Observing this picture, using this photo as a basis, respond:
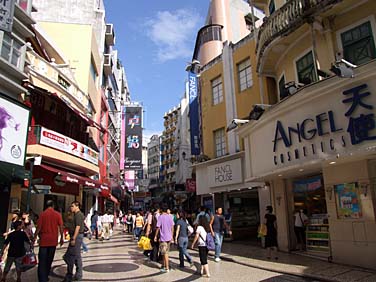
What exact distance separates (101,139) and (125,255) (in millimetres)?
18632

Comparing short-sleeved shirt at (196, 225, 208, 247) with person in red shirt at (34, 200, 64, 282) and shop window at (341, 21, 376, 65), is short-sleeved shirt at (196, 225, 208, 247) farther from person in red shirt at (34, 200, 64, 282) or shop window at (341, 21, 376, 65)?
shop window at (341, 21, 376, 65)

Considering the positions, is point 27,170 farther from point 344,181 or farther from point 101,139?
point 101,139

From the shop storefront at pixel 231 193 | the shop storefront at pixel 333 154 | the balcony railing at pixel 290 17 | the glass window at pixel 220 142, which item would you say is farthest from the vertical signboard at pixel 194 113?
the shop storefront at pixel 333 154

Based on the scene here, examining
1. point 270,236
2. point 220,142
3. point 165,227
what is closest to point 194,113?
point 220,142

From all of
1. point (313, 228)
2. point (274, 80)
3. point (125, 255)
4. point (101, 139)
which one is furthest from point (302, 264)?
point (101, 139)

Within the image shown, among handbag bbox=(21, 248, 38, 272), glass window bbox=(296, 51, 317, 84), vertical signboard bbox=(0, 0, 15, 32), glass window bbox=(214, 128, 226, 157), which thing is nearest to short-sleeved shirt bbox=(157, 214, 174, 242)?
handbag bbox=(21, 248, 38, 272)

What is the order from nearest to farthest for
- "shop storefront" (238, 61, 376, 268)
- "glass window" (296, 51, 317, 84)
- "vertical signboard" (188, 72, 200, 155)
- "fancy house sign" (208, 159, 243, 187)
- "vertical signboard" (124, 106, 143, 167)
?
"shop storefront" (238, 61, 376, 268) → "glass window" (296, 51, 317, 84) → "fancy house sign" (208, 159, 243, 187) → "vertical signboard" (188, 72, 200, 155) → "vertical signboard" (124, 106, 143, 167)

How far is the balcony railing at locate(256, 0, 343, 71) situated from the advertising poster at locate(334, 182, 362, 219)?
17.4 ft

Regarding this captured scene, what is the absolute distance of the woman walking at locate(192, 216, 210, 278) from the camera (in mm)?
8516

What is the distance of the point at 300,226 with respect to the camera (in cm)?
1223

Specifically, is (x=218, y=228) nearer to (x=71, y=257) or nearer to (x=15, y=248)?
(x=71, y=257)

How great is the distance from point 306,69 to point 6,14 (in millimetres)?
9458

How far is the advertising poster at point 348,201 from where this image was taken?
30.9 feet

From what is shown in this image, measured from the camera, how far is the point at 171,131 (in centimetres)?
8444
